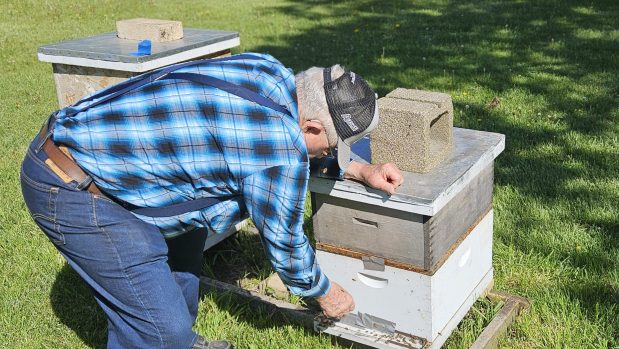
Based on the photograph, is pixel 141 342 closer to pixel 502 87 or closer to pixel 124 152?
pixel 124 152

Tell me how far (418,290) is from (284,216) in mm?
820

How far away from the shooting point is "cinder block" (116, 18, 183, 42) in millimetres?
4117

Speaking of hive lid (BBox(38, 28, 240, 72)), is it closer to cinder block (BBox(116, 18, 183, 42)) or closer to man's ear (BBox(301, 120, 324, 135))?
cinder block (BBox(116, 18, 183, 42))

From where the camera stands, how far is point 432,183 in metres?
2.95

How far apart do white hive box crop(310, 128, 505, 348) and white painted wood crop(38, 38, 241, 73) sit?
3.83ft

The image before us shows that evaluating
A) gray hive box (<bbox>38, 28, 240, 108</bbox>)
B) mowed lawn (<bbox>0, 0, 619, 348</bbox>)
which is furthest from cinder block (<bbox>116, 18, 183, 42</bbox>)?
mowed lawn (<bbox>0, 0, 619, 348</bbox>)

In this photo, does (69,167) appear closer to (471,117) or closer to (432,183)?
(432,183)

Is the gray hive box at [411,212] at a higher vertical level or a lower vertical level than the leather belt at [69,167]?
lower

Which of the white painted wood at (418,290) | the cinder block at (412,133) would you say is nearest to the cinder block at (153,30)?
the cinder block at (412,133)

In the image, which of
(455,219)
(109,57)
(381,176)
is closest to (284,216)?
(381,176)

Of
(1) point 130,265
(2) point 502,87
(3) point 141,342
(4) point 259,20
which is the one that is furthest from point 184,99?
(4) point 259,20

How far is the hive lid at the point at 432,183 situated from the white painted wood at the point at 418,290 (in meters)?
0.33

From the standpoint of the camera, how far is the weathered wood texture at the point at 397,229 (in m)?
2.94

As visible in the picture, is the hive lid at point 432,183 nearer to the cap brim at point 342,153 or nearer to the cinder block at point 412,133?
the cinder block at point 412,133
